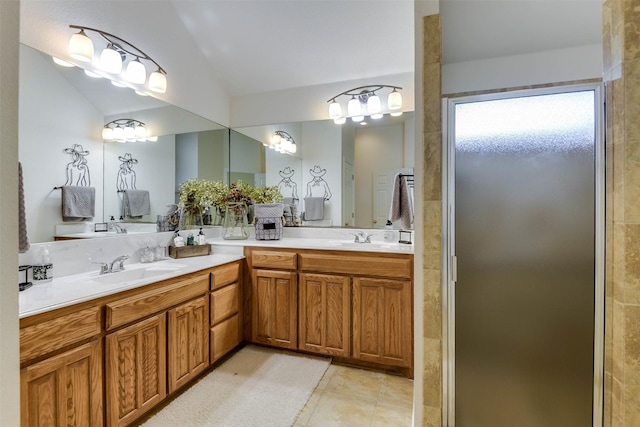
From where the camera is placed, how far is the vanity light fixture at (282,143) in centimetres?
306

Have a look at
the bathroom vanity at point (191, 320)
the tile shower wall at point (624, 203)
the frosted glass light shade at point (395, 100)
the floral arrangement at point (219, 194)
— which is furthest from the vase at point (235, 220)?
the tile shower wall at point (624, 203)

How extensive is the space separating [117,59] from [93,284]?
1.59 m

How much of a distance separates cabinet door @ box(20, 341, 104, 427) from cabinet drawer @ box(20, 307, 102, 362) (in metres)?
0.05

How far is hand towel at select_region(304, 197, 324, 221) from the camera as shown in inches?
117

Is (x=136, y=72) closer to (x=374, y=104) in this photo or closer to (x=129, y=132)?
(x=129, y=132)

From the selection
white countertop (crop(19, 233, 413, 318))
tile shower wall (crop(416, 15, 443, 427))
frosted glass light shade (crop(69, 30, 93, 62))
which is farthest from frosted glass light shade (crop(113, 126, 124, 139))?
tile shower wall (crop(416, 15, 443, 427))

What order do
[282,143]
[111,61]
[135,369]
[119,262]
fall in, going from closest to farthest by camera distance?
[135,369]
[119,262]
[111,61]
[282,143]

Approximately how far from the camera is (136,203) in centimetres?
220

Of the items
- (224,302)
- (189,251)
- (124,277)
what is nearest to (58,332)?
(124,277)

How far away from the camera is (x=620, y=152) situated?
45.6 inches

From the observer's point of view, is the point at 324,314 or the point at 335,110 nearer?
the point at 324,314

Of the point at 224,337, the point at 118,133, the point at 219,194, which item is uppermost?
the point at 118,133

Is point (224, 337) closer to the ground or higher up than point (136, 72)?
closer to the ground

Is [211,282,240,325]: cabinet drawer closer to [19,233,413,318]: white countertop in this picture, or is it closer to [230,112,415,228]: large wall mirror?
[19,233,413,318]: white countertop
